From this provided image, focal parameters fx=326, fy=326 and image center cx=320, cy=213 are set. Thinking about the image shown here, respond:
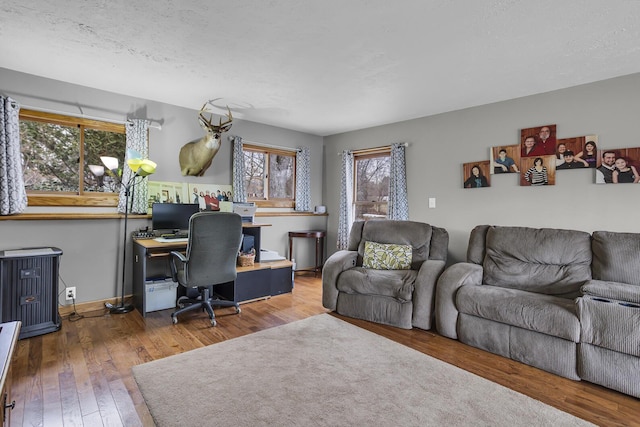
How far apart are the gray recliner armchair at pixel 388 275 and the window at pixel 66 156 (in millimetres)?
2673

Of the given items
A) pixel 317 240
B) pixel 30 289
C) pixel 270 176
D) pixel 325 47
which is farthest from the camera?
pixel 317 240

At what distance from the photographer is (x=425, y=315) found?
3.00m

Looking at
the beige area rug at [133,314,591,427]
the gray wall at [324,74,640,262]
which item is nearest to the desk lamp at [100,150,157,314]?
the beige area rug at [133,314,591,427]

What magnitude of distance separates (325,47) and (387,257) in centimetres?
215

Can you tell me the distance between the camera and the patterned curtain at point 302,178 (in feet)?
17.2

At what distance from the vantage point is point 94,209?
11.5ft

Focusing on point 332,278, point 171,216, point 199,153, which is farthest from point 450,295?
point 199,153

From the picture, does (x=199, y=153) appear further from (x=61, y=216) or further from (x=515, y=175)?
(x=515, y=175)

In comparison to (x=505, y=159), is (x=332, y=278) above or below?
below

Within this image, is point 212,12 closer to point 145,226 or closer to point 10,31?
point 10,31

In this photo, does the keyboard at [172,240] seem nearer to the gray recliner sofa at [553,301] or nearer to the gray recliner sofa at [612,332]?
the gray recliner sofa at [553,301]

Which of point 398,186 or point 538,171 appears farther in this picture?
point 398,186

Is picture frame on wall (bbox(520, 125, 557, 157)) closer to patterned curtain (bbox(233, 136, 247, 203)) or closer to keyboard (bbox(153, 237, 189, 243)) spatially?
patterned curtain (bbox(233, 136, 247, 203))

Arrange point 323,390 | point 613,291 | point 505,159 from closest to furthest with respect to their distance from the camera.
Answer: point 323,390 < point 613,291 < point 505,159
